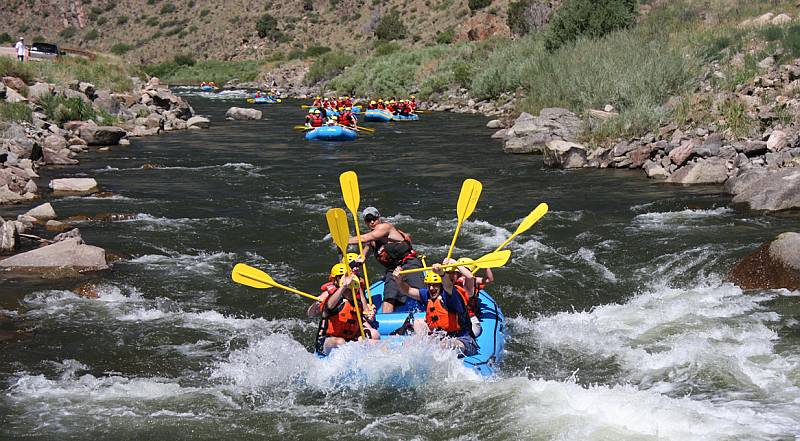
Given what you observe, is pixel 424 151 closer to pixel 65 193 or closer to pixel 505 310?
pixel 65 193

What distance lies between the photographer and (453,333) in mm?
6094

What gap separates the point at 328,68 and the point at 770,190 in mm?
34222

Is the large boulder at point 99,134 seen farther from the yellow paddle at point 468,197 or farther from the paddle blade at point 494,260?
the paddle blade at point 494,260

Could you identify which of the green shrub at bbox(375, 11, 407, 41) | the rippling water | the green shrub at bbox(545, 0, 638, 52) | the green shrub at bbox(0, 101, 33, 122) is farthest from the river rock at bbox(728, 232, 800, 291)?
the green shrub at bbox(375, 11, 407, 41)

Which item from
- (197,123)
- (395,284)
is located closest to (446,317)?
(395,284)

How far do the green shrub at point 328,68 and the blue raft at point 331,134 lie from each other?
22.5 meters

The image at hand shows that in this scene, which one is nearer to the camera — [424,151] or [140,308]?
[140,308]

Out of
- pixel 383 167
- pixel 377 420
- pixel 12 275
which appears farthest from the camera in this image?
pixel 383 167

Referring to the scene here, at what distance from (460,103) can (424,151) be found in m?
11.6

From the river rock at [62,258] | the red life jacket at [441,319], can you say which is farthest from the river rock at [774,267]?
the river rock at [62,258]

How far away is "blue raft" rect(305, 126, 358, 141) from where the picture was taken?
20344 mm

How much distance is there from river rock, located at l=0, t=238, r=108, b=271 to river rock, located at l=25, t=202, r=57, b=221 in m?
2.11

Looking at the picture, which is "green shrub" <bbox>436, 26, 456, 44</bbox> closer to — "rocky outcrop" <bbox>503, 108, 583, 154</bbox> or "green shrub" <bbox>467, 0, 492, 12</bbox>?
"green shrub" <bbox>467, 0, 492, 12</bbox>

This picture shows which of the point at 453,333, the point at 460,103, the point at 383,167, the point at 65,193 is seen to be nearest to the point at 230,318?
the point at 453,333
